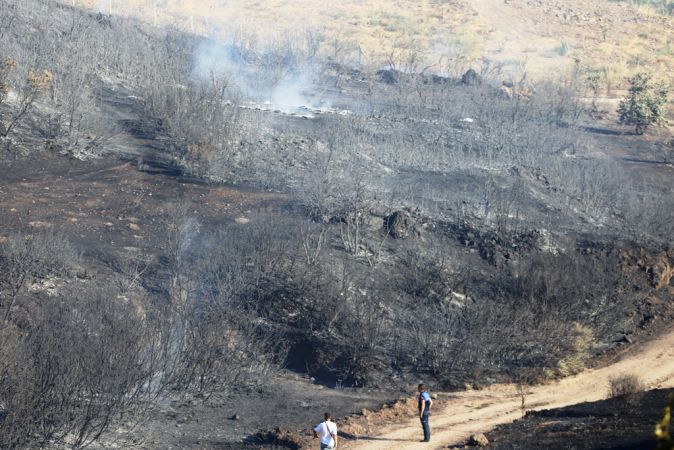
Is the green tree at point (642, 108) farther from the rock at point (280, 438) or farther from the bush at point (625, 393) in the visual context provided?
the rock at point (280, 438)

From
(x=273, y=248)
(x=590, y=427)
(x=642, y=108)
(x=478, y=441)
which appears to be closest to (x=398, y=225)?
(x=273, y=248)

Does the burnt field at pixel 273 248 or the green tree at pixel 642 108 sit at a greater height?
the burnt field at pixel 273 248

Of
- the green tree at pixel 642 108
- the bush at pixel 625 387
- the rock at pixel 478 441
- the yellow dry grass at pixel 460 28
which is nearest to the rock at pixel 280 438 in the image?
the rock at pixel 478 441

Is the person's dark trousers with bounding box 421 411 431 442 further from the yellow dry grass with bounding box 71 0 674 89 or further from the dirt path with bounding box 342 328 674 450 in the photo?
the yellow dry grass with bounding box 71 0 674 89

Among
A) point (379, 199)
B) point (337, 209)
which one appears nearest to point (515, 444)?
point (337, 209)

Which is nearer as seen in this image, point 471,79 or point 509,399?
point 509,399

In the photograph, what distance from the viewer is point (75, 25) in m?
43.7

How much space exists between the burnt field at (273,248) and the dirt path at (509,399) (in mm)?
522

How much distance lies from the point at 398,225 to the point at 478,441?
11.8 meters

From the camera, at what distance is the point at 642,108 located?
46.8 m

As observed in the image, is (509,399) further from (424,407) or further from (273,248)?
(273,248)

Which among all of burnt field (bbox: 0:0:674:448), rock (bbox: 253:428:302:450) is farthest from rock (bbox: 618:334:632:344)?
rock (bbox: 253:428:302:450)

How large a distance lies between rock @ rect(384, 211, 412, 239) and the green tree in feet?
79.7

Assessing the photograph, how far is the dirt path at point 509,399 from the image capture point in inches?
637
